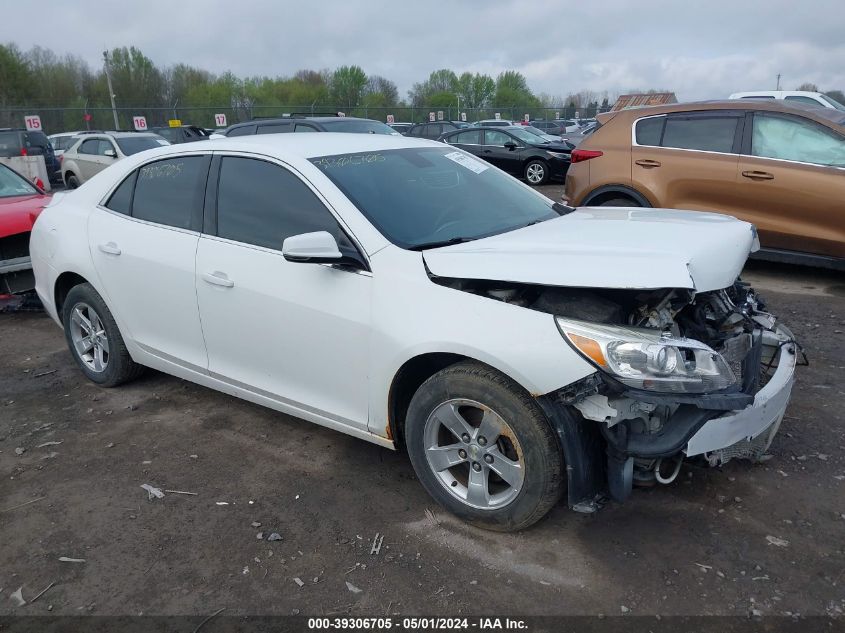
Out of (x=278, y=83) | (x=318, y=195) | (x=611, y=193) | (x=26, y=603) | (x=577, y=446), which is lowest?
(x=26, y=603)

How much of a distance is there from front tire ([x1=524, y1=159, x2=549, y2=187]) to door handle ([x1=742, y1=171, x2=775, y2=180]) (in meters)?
9.23

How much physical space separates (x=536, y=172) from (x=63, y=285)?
1254 centimetres

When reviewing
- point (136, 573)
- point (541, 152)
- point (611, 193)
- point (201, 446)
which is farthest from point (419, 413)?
point (541, 152)

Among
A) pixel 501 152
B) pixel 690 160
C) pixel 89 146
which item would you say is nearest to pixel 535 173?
pixel 501 152

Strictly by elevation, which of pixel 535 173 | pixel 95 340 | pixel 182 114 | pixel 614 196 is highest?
pixel 182 114

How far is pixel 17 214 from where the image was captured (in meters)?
6.64

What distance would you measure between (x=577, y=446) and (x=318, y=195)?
5.79 feet

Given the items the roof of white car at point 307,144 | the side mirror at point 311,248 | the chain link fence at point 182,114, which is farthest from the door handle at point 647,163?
the chain link fence at point 182,114

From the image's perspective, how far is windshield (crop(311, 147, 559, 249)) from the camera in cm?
342

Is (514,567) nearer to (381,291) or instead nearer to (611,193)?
(381,291)

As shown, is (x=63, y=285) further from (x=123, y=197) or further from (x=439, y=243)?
(x=439, y=243)

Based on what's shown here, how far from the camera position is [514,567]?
2.89m

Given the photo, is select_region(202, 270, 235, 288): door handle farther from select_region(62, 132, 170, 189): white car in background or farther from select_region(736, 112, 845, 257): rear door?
select_region(62, 132, 170, 189): white car in background

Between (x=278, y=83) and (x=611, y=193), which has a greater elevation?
(x=278, y=83)
